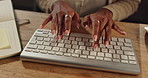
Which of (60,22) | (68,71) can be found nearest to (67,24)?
(60,22)

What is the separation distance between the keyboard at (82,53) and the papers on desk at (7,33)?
4cm

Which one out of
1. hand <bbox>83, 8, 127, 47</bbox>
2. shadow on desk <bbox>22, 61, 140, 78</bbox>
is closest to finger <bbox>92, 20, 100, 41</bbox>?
hand <bbox>83, 8, 127, 47</bbox>

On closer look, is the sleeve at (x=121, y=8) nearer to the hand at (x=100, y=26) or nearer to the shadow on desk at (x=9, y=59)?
the hand at (x=100, y=26)

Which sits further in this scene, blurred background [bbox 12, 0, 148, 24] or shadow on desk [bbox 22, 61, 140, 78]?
blurred background [bbox 12, 0, 148, 24]

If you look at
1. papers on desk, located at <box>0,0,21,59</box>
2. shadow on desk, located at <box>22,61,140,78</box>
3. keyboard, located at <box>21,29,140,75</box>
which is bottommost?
shadow on desk, located at <box>22,61,140,78</box>

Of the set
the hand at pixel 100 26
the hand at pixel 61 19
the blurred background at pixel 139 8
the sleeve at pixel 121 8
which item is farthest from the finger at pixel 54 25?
the blurred background at pixel 139 8

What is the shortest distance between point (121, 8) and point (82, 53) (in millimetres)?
426

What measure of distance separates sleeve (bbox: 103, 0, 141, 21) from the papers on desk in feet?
1.36

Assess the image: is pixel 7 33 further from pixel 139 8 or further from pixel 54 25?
pixel 139 8

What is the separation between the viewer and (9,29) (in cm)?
54

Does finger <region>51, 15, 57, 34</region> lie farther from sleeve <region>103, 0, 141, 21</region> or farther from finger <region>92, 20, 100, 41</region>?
sleeve <region>103, 0, 141, 21</region>

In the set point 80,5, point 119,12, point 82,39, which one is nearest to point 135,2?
point 119,12

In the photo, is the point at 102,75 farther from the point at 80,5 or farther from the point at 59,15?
the point at 80,5

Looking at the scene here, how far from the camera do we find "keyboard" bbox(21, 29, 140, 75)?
0.44 metres
